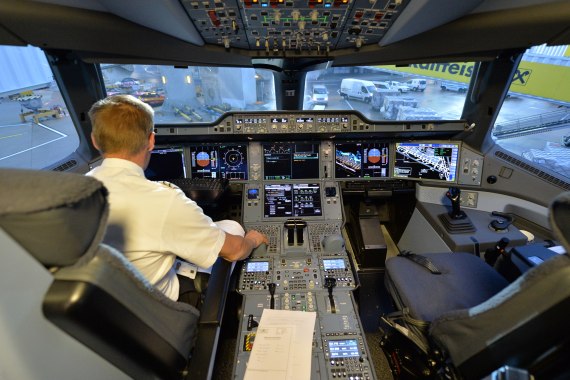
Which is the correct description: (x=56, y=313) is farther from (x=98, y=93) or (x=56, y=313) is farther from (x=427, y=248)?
(x=427, y=248)

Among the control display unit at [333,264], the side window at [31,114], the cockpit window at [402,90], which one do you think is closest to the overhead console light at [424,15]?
the cockpit window at [402,90]

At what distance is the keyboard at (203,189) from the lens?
6.68ft

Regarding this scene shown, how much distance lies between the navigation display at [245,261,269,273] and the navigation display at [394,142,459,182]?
1.30 m

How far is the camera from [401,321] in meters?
1.30

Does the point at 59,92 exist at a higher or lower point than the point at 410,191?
higher

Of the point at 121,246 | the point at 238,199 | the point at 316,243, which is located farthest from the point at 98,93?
the point at 316,243

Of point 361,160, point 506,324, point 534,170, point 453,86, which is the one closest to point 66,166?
point 361,160

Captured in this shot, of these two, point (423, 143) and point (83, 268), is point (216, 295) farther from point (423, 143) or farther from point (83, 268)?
point (423, 143)

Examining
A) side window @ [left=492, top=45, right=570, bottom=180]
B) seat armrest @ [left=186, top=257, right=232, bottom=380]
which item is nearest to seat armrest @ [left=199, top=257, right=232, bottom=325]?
seat armrest @ [left=186, top=257, right=232, bottom=380]

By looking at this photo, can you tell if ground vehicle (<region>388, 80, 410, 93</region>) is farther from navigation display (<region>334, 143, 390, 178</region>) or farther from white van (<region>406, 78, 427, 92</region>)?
navigation display (<region>334, 143, 390, 178</region>)

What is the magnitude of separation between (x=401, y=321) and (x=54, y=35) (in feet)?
7.05

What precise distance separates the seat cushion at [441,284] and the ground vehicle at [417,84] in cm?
143

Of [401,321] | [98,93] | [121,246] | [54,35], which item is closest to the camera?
[121,246]

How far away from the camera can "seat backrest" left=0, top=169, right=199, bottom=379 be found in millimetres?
503
